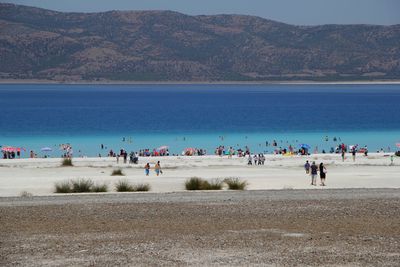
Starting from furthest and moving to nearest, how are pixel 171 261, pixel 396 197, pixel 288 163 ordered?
1. pixel 288 163
2. pixel 396 197
3. pixel 171 261

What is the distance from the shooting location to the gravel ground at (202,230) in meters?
12.3

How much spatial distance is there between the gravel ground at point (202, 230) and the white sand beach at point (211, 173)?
5.05m

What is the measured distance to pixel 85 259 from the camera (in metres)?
12.2

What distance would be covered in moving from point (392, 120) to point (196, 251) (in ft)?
305

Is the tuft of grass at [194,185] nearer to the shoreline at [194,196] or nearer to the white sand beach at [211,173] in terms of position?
the white sand beach at [211,173]

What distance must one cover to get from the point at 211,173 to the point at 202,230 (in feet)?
63.6

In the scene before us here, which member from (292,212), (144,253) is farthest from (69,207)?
(144,253)

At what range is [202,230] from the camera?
1495 cm

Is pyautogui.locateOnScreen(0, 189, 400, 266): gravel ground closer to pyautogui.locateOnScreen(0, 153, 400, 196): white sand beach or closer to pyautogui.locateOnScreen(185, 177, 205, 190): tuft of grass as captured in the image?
pyautogui.locateOnScreen(185, 177, 205, 190): tuft of grass

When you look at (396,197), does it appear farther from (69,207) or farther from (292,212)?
(69,207)

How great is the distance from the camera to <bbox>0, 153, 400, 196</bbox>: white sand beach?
87.4 ft

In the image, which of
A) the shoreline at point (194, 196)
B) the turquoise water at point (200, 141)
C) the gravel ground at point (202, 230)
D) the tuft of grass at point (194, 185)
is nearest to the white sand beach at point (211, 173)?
the tuft of grass at point (194, 185)

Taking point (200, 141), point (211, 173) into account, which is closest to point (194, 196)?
point (211, 173)

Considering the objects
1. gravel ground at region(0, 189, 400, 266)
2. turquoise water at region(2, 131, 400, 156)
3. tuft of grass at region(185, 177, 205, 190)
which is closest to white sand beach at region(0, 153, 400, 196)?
tuft of grass at region(185, 177, 205, 190)
